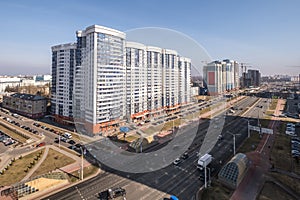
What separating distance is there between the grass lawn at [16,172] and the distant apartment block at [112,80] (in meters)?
14.1

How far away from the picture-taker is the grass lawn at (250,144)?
35375mm

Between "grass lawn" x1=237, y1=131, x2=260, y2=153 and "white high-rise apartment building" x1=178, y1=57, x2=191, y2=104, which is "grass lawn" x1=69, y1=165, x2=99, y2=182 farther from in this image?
"white high-rise apartment building" x1=178, y1=57, x2=191, y2=104

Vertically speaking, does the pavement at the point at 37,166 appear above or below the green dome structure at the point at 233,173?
below

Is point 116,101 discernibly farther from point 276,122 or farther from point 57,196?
point 276,122

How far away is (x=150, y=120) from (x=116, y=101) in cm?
1537

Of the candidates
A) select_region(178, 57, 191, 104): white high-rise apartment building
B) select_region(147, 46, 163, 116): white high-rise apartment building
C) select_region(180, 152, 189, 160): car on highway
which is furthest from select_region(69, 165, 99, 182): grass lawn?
select_region(178, 57, 191, 104): white high-rise apartment building

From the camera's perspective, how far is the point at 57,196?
73.7 ft

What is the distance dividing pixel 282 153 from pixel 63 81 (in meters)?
56.5

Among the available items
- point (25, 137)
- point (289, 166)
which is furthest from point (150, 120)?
point (289, 166)

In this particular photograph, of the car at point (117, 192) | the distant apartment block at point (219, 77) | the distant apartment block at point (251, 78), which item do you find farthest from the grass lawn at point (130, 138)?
the distant apartment block at point (251, 78)

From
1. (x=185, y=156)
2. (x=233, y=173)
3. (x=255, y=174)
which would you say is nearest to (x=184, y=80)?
(x=185, y=156)

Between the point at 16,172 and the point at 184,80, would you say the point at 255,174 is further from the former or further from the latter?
the point at 184,80

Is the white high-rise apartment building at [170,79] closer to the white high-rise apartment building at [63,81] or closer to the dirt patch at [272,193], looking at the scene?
the white high-rise apartment building at [63,81]

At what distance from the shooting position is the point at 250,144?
37938 millimetres
